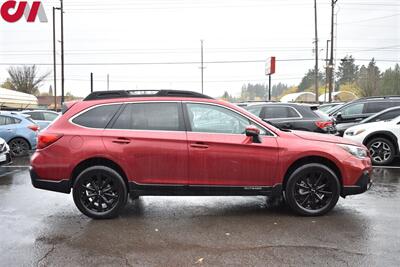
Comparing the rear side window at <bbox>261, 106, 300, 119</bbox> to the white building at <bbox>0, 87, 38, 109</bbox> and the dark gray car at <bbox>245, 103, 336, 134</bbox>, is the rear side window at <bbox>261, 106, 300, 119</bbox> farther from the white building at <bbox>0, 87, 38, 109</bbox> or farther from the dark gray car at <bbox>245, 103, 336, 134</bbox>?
the white building at <bbox>0, 87, 38, 109</bbox>

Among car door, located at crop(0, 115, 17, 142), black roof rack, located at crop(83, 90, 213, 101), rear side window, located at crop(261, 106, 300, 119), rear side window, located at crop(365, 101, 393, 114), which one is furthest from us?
rear side window, located at crop(365, 101, 393, 114)

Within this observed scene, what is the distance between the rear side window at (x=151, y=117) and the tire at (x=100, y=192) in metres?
0.70

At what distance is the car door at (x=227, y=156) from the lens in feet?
18.0

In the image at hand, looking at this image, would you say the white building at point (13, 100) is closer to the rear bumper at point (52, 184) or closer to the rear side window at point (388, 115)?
the rear side window at point (388, 115)

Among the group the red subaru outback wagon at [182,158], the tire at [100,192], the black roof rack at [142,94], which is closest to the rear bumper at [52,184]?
the red subaru outback wagon at [182,158]

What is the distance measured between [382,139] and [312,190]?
5.53 metres

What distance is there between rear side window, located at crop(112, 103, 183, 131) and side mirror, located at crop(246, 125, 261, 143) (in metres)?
0.93

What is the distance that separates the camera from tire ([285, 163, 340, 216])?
559 centimetres

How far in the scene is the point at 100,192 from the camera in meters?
5.57

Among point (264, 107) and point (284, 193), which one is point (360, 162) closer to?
point (284, 193)

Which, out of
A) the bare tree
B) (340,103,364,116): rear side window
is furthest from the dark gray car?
the bare tree

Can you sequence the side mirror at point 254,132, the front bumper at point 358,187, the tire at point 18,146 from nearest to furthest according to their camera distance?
1. the side mirror at point 254,132
2. the front bumper at point 358,187
3. the tire at point 18,146

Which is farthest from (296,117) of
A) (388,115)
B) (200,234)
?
(200,234)

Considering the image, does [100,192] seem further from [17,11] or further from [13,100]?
[13,100]
